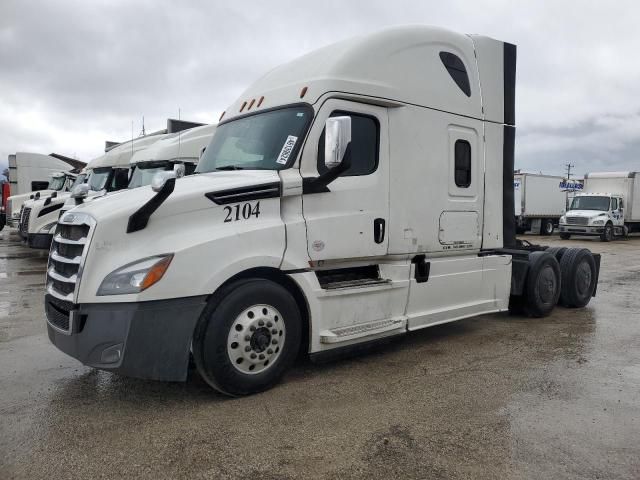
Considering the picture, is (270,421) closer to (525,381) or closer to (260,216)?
(260,216)

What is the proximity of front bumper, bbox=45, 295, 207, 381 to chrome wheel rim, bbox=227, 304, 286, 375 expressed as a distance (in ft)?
1.18

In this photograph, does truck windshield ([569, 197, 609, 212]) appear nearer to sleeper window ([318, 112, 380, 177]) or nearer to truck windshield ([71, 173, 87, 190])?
truck windshield ([71, 173, 87, 190])

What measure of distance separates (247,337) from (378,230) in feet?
5.87

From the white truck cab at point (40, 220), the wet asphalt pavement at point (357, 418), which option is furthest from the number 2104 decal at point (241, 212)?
the white truck cab at point (40, 220)

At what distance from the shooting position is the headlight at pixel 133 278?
12.3ft

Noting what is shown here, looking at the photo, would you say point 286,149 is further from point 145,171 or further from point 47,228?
point 47,228

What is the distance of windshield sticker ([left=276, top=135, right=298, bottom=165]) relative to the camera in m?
4.62

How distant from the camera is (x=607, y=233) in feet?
84.1

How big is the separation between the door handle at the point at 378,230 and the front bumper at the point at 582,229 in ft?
77.6

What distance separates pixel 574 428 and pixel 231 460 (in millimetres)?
2446

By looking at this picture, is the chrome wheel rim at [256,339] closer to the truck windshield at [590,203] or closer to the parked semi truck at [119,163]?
the parked semi truck at [119,163]

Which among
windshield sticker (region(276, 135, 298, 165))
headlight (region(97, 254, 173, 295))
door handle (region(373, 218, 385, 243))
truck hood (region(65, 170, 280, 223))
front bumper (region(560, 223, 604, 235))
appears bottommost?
front bumper (region(560, 223, 604, 235))

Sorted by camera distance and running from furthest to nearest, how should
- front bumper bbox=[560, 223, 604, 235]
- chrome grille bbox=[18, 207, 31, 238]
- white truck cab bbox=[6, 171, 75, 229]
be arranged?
front bumper bbox=[560, 223, 604, 235]
white truck cab bbox=[6, 171, 75, 229]
chrome grille bbox=[18, 207, 31, 238]

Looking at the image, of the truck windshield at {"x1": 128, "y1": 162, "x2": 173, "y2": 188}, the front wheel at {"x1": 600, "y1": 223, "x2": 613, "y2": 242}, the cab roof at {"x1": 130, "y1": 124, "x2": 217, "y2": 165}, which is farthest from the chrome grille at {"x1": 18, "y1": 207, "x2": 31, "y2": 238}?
the front wheel at {"x1": 600, "y1": 223, "x2": 613, "y2": 242}
